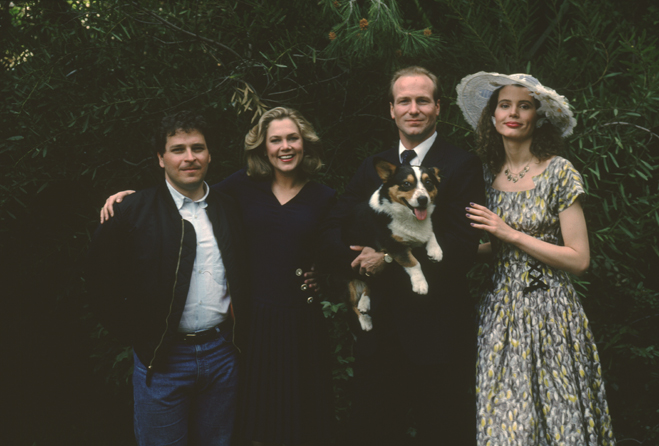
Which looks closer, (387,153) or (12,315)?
(387,153)

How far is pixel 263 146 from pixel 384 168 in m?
0.75

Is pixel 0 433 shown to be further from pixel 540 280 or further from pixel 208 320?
pixel 540 280

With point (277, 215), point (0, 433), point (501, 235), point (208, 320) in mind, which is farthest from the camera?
point (0, 433)

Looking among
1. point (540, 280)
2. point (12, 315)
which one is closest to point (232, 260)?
point (540, 280)

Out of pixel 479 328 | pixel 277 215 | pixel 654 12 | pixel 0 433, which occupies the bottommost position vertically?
pixel 0 433

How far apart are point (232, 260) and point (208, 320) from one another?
306mm

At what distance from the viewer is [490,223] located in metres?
2.20

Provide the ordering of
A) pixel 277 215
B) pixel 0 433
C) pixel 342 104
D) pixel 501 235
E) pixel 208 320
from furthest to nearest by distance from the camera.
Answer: pixel 0 433 → pixel 342 104 → pixel 277 215 → pixel 208 320 → pixel 501 235

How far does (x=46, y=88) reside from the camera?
3143mm

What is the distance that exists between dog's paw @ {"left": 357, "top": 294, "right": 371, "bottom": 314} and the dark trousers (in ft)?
0.72

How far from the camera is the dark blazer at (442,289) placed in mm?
2230

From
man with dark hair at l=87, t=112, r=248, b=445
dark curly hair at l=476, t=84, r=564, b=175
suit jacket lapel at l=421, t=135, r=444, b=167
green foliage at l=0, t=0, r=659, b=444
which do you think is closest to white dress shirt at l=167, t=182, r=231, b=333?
man with dark hair at l=87, t=112, r=248, b=445

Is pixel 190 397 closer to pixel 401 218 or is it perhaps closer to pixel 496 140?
pixel 401 218

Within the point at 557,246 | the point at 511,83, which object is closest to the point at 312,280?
the point at 557,246
